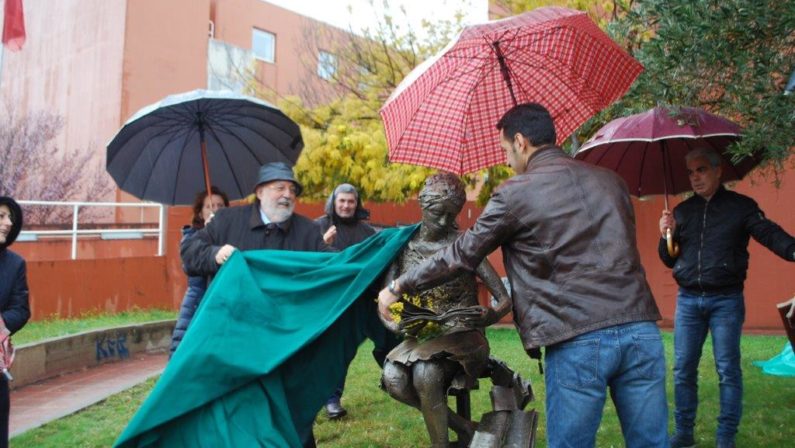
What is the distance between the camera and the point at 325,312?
4.52 metres

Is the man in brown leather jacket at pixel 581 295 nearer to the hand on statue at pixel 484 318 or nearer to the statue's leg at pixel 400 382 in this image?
the hand on statue at pixel 484 318

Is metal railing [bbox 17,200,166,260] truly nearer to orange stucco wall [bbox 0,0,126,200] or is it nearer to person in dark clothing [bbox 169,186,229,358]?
orange stucco wall [bbox 0,0,126,200]

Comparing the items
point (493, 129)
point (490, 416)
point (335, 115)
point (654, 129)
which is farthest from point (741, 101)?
point (335, 115)

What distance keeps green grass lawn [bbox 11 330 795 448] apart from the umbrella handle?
4.58 feet

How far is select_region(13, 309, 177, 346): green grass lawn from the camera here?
384 inches

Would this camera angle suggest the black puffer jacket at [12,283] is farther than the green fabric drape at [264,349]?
Yes

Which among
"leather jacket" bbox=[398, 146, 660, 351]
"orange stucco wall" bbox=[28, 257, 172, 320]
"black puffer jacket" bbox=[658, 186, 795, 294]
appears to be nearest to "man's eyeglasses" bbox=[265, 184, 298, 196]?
"leather jacket" bbox=[398, 146, 660, 351]

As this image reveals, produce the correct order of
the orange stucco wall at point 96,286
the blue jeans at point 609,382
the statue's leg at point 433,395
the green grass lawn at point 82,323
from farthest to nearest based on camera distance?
the orange stucco wall at point 96,286
the green grass lawn at point 82,323
the statue's leg at point 433,395
the blue jeans at point 609,382

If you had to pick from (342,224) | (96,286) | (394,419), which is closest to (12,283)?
(342,224)

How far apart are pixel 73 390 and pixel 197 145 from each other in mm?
4111

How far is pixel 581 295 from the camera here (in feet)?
10.00

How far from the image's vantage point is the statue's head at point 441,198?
13.9 ft

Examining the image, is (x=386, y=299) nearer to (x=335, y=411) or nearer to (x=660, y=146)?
(x=660, y=146)

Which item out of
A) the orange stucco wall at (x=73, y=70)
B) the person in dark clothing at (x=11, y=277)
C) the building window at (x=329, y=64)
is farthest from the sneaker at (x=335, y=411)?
the orange stucco wall at (x=73, y=70)
